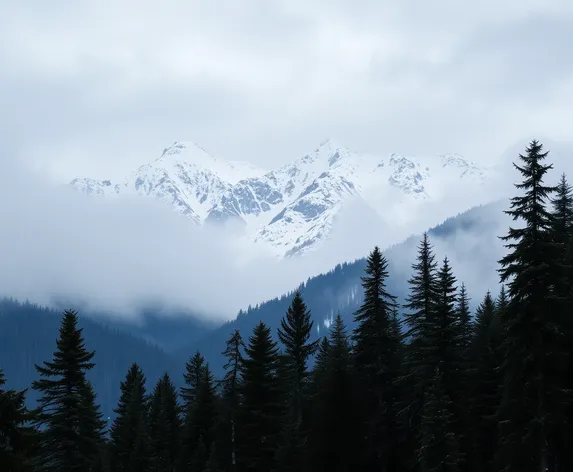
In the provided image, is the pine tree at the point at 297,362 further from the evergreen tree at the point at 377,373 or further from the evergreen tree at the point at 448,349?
the evergreen tree at the point at 448,349

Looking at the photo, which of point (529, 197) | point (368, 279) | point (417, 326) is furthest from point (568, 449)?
point (368, 279)

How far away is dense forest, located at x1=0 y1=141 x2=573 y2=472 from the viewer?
28703 millimetres

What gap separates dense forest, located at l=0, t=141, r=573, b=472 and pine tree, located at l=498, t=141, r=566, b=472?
2.0 inches

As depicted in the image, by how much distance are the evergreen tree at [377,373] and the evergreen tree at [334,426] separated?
2.80 meters

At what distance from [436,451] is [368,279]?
548 inches

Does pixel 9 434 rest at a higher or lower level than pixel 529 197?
lower

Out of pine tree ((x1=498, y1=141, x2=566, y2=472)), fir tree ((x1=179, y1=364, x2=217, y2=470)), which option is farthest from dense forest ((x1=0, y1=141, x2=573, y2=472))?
fir tree ((x1=179, y1=364, x2=217, y2=470))

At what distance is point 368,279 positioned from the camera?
45.4 metres

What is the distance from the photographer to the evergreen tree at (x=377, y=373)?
43.9 meters

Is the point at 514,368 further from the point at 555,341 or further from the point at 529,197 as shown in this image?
the point at 529,197

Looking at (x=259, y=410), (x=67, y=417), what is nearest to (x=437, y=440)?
(x=259, y=410)

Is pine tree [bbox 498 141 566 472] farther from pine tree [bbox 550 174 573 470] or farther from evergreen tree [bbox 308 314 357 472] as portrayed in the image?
evergreen tree [bbox 308 314 357 472]

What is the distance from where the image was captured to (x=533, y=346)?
1125 inches

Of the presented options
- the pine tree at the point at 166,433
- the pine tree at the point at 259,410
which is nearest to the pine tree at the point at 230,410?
the pine tree at the point at 259,410
